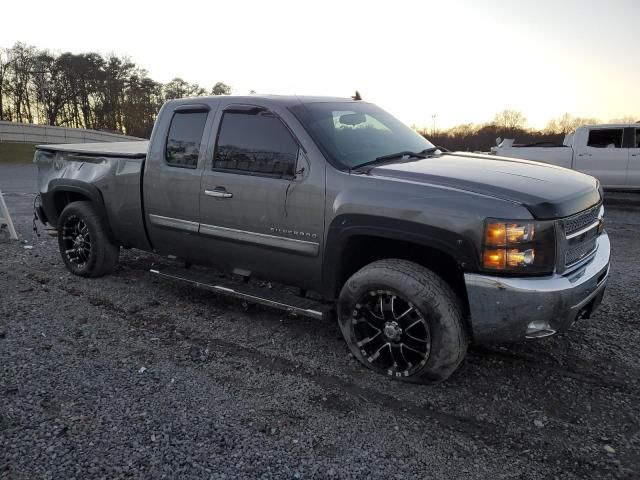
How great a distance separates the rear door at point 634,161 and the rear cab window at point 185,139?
10821 millimetres

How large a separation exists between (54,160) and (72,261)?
3.82 ft

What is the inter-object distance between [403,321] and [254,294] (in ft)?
4.24

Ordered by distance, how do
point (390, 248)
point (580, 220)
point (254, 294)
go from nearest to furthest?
point (580, 220)
point (390, 248)
point (254, 294)

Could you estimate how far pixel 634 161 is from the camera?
11.6 meters

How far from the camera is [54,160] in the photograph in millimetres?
5805

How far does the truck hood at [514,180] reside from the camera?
121 inches

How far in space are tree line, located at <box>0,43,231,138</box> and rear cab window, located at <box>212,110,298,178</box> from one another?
40.4 m

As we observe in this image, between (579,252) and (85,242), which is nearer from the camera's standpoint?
(579,252)

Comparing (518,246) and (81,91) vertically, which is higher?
(81,91)

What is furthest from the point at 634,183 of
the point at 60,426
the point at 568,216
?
the point at 60,426

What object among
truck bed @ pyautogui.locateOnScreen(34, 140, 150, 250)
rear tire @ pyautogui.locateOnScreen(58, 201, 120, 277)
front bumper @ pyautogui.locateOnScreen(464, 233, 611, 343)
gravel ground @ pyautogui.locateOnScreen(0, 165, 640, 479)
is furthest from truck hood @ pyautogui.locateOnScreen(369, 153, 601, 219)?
rear tire @ pyautogui.locateOnScreen(58, 201, 120, 277)

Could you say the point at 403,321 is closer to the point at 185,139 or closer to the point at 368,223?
the point at 368,223

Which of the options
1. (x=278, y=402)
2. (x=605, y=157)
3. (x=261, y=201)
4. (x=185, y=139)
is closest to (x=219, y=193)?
(x=261, y=201)

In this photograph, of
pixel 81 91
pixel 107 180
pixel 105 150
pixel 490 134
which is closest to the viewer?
pixel 107 180
